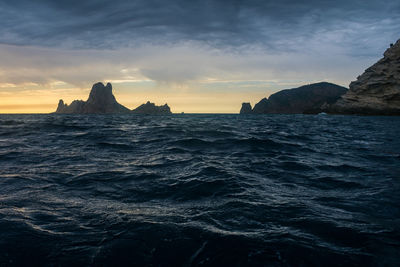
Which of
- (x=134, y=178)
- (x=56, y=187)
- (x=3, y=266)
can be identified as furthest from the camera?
(x=134, y=178)

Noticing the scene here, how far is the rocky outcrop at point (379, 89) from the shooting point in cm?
8012

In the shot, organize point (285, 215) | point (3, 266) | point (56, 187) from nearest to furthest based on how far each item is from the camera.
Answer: point (3, 266), point (285, 215), point (56, 187)

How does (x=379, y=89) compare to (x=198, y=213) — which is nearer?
(x=198, y=213)

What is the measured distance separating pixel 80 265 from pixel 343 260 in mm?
3145

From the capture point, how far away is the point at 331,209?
4652 mm

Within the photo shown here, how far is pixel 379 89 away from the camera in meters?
83.7

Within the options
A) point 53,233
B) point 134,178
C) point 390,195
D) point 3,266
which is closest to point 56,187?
point 134,178

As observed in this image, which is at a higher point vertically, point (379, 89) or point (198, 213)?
point (379, 89)

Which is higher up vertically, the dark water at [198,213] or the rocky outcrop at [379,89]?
the rocky outcrop at [379,89]

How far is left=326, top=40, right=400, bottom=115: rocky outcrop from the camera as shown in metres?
80.1

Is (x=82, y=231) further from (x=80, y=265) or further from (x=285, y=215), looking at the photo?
(x=285, y=215)

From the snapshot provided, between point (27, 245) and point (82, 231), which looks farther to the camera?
point (82, 231)

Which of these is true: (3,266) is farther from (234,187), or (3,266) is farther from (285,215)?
(234,187)

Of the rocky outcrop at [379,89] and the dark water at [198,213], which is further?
the rocky outcrop at [379,89]
